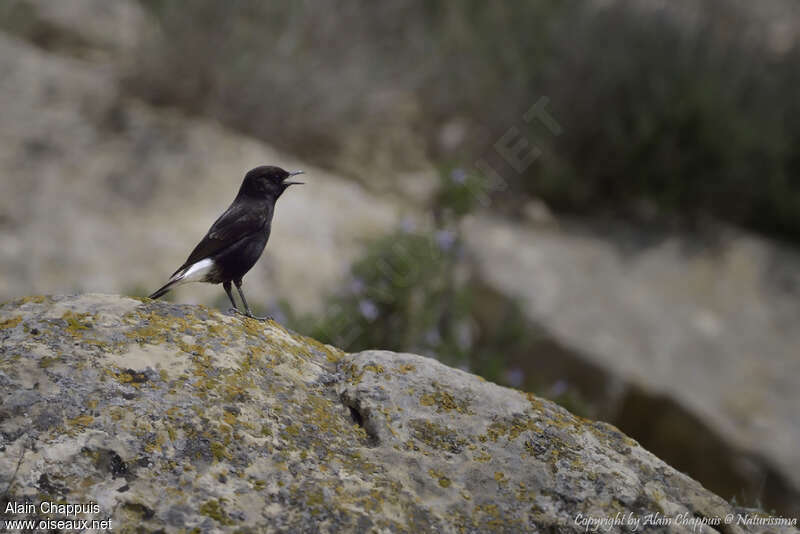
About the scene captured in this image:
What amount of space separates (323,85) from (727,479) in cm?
488

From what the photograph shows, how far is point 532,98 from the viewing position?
26.2ft

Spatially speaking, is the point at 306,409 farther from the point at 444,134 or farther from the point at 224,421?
the point at 444,134

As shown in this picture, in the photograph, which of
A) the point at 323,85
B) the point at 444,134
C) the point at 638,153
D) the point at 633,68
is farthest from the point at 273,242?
the point at 633,68

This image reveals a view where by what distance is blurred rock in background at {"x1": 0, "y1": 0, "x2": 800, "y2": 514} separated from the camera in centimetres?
566

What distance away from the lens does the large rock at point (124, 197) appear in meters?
5.68

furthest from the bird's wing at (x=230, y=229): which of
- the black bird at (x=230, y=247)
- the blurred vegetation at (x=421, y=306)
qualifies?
the blurred vegetation at (x=421, y=306)

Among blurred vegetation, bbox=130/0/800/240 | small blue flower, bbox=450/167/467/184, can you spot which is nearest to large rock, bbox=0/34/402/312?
blurred vegetation, bbox=130/0/800/240

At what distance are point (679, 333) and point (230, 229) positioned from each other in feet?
16.2

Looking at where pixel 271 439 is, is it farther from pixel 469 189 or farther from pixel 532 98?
pixel 532 98

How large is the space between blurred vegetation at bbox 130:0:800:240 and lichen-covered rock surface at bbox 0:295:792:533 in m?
4.96

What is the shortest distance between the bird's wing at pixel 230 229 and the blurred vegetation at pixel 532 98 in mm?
4646

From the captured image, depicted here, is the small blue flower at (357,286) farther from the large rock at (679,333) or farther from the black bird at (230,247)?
the black bird at (230,247)

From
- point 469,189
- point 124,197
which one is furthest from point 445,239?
point 124,197

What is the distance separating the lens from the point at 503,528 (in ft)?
6.44
